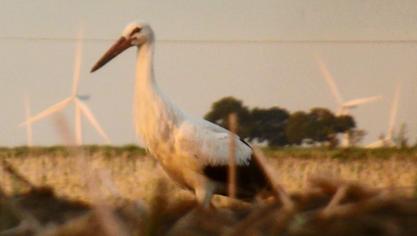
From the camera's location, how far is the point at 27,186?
1758 mm

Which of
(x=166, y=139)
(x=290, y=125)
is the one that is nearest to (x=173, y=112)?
(x=166, y=139)

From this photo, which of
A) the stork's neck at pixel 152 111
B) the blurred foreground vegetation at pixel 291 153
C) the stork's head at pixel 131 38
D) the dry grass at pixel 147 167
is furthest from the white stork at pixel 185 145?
the blurred foreground vegetation at pixel 291 153

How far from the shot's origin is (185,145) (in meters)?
9.87

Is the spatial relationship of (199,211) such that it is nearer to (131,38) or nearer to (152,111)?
(152,111)

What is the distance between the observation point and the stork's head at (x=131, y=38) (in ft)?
36.6

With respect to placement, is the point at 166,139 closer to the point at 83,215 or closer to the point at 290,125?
the point at 83,215

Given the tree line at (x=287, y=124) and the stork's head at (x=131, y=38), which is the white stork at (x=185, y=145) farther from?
the tree line at (x=287, y=124)

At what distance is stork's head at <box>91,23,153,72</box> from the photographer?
11.2 metres

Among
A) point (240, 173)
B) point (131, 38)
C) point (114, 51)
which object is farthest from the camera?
point (131, 38)

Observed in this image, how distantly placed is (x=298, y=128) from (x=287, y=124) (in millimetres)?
3470

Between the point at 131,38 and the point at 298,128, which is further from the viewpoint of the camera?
the point at 298,128

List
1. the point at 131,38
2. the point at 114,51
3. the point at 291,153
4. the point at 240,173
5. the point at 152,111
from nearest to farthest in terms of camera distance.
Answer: the point at 152,111
the point at 240,173
the point at 114,51
the point at 131,38
the point at 291,153

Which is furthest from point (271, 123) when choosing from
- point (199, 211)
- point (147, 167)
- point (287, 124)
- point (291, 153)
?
point (199, 211)

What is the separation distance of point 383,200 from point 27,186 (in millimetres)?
504
